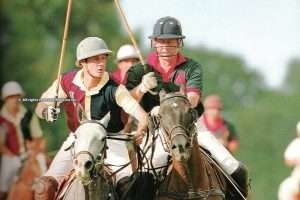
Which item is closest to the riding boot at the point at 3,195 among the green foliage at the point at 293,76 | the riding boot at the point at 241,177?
the riding boot at the point at 241,177

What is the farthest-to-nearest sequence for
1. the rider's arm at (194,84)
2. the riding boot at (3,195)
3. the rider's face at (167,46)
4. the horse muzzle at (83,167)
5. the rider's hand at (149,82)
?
the riding boot at (3,195) < the rider's face at (167,46) < the rider's arm at (194,84) < the rider's hand at (149,82) < the horse muzzle at (83,167)

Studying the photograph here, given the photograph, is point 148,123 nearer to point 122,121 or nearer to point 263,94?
point 122,121

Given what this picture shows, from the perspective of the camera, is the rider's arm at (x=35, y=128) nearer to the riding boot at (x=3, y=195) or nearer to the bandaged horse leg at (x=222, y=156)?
the riding boot at (x=3, y=195)

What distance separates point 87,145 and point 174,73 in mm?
2493

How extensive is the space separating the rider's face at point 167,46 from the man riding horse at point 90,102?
774mm

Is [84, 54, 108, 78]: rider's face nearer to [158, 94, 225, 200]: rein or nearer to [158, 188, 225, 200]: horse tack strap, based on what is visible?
[158, 94, 225, 200]: rein

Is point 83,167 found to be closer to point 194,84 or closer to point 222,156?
point 194,84

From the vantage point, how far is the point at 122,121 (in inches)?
558

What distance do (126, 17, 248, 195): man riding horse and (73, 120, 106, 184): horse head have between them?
5.52 feet

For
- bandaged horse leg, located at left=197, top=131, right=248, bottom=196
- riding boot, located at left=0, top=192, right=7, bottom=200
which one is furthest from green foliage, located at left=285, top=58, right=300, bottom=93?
bandaged horse leg, located at left=197, top=131, right=248, bottom=196

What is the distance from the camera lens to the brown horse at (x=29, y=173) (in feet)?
65.5

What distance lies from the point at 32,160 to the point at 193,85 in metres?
6.54

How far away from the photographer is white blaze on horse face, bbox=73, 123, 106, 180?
12.2 metres

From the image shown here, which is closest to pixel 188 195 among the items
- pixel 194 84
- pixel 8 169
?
pixel 194 84
